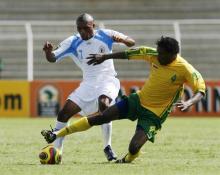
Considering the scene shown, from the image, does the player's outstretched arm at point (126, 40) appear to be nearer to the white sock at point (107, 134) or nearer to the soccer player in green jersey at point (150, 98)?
the soccer player in green jersey at point (150, 98)

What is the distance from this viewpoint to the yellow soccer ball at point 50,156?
471 inches

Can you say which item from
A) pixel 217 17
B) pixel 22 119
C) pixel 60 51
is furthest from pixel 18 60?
pixel 60 51

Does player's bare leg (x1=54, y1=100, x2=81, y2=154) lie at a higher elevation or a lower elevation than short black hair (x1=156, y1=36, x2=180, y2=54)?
lower

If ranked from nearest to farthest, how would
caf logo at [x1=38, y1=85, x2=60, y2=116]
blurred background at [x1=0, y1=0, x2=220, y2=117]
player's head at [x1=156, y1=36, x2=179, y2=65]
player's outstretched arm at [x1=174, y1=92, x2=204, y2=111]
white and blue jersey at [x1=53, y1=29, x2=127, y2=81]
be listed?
player's outstretched arm at [x1=174, y1=92, x2=204, y2=111] < player's head at [x1=156, y1=36, x2=179, y2=65] < white and blue jersey at [x1=53, y1=29, x2=127, y2=81] < caf logo at [x1=38, y1=85, x2=60, y2=116] < blurred background at [x1=0, y1=0, x2=220, y2=117]

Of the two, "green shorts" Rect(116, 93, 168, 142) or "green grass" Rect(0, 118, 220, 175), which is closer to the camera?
"green grass" Rect(0, 118, 220, 175)

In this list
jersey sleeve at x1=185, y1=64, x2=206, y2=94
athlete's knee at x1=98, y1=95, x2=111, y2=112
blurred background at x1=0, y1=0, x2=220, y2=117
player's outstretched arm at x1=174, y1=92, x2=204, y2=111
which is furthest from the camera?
blurred background at x1=0, y1=0, x2=220, y2=117

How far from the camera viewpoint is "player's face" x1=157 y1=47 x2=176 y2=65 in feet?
37.8

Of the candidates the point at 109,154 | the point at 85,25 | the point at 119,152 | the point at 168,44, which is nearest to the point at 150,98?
the point at 168,44

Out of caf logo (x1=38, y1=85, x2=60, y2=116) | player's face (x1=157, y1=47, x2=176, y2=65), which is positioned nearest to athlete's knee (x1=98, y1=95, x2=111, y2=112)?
player's face (x1=157, y1=47, x2=176, y2=65)

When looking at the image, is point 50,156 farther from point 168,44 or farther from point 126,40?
point 168,44

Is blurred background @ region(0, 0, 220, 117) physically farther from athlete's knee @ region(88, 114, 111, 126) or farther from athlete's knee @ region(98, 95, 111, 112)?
athlete's knee @ region(88, 114, 111, 126)

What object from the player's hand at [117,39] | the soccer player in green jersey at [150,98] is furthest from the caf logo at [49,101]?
the soccer player in green jersey at [150,98]

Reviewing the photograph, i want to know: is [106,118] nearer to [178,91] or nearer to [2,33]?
[178,91]

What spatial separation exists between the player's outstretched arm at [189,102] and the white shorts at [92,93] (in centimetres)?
204
